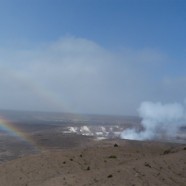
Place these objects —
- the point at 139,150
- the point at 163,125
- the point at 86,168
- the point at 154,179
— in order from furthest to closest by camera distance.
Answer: the point at 163,125, the point at 139,150, the point at 86,168, the point at 154,179

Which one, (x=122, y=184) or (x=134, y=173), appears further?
(x=134, y=173)

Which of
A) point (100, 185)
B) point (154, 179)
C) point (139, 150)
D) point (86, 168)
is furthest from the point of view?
point (139, 150)

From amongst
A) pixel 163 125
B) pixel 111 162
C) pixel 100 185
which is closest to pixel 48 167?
pixel 111 162

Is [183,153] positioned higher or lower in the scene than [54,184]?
higher

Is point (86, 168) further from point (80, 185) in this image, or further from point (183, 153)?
point (183, 153)

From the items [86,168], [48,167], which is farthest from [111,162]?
[48,167]

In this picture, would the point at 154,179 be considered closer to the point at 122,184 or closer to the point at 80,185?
the point at 122,184
